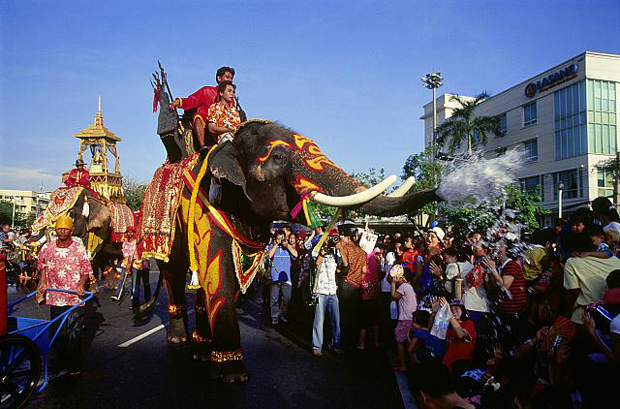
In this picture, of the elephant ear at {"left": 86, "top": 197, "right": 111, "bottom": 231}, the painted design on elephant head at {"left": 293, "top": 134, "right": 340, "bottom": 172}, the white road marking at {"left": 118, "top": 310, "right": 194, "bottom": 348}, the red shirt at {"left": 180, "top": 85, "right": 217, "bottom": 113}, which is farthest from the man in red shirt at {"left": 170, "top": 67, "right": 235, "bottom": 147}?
the elephant ear at {"left": 86, "top": 197, "right": 111, "bottom": 231}

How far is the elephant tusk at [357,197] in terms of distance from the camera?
383 cm

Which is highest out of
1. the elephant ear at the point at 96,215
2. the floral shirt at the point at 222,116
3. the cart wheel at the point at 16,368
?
the floral shirt at the point at 222,116

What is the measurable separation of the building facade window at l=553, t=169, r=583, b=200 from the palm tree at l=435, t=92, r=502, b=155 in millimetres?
5762

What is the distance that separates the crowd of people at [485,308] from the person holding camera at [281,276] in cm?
2

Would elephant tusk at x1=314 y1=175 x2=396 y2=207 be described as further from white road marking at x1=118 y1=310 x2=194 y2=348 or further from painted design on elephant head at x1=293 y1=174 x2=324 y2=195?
white road marking at x1=118 y1=310 x2=194 y2=348

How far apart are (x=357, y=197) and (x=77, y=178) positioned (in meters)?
9.87

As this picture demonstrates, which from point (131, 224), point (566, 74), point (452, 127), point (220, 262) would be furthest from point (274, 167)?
point (566, 74)

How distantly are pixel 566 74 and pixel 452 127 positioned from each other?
30.7 ft

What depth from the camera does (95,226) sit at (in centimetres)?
1113

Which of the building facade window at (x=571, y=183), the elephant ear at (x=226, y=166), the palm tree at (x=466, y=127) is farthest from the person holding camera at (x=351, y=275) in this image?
the building facade window at (x=571, y=183)

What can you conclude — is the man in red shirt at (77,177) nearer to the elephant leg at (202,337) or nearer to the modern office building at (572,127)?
the elephant leg at (202,337)

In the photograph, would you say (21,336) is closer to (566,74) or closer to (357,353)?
(357,353)

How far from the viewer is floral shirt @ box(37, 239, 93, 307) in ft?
16.8

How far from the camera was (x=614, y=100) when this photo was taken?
1289 inches
